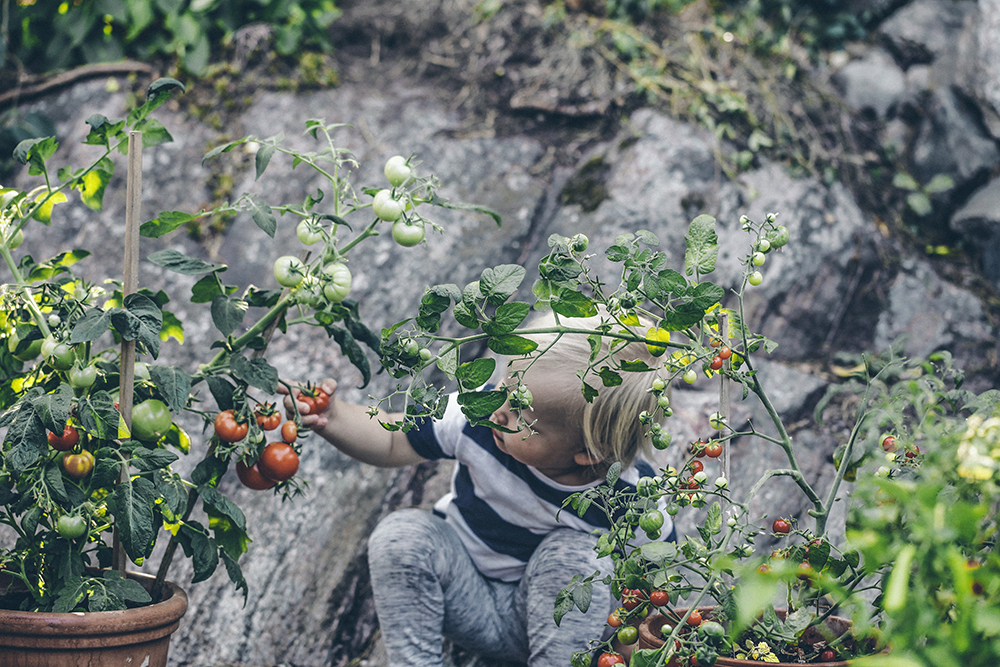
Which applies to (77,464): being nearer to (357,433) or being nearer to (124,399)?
(124,399)

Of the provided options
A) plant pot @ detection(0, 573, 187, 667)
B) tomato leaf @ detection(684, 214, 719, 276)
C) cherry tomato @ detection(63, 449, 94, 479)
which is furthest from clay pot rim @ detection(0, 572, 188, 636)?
tomato leaf @ detection(684, 214, 719, 276)

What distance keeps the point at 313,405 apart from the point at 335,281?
0.35m

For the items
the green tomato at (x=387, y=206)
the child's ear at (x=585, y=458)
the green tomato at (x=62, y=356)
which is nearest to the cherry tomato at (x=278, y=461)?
the green tomato at (x=62, y=356)

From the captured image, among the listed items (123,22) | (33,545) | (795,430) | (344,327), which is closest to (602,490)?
(344,327)

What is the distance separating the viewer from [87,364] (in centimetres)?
120

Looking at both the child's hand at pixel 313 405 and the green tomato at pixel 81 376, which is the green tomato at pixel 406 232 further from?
the green tomato at pixel 81 376

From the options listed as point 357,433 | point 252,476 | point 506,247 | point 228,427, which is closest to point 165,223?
point 228,427

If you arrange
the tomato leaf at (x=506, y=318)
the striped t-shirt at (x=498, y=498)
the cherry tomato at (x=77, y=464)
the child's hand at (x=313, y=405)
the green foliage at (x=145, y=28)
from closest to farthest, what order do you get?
the tomato leaf at (x=506, y=318) → the cherry tomato at (x=77, y=464) → the child's hand at (x=313, y=405) → the striped t-shirt at (x=498, y=498) → the green foliage at (x=145, y=28)

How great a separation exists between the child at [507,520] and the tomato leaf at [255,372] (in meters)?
0.22

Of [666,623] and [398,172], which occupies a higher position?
[398,172]

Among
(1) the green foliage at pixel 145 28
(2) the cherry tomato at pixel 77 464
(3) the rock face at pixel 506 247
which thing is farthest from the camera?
(1) the green foliage at pixel 145 28

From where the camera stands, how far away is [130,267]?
3.94ft

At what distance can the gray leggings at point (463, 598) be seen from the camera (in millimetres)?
1459

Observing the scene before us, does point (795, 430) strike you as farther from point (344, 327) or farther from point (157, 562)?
point (157, 562)
